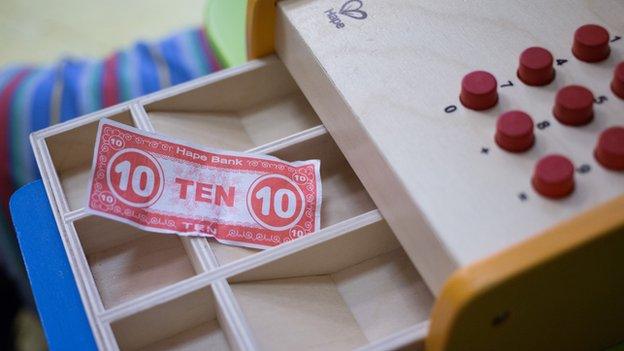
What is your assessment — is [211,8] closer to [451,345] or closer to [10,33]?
[10,33]

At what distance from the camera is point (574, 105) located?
0.71 meters

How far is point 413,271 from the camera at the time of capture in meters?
0.86

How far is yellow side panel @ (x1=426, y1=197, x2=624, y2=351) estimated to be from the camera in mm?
618

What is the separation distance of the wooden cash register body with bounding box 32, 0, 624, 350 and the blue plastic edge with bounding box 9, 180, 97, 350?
0.09 feet

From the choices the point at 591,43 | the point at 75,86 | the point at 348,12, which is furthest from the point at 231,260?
the point at 75,86

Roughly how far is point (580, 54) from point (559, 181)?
0.59ft

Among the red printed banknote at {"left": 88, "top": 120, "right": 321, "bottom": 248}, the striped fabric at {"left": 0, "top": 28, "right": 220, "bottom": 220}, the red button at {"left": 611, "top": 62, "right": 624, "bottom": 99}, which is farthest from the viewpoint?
the striped fabric at {"left": 0, "top": 28, "right": 220, "bottom": 220}

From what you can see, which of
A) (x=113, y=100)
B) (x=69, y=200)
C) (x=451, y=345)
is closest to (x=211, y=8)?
(x=113, y=100)

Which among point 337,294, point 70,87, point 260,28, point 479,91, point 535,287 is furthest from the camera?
point 70,87

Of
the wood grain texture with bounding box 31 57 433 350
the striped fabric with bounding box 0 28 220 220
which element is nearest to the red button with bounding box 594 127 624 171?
the wood grain texture with bounding box 31 57 433 350

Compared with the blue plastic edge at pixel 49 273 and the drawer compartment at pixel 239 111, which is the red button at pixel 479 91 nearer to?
the drawer compartment at pixel 239 111

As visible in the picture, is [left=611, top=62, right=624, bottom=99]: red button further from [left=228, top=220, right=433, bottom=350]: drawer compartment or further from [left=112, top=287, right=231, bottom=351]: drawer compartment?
[left=112, top=287, right=231, bottom=351]: drawer compartment

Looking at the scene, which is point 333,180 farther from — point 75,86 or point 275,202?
point 75,86

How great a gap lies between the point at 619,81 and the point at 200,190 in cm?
46
